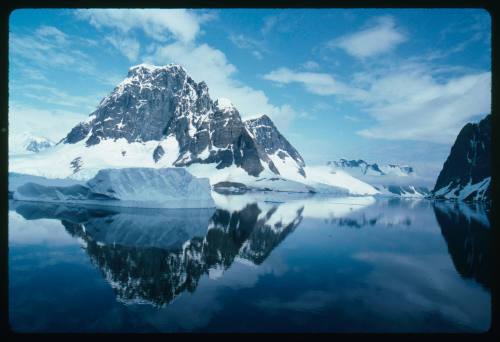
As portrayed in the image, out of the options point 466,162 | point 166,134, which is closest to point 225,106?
point 166,134

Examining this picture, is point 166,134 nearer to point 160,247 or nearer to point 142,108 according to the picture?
point 142,108

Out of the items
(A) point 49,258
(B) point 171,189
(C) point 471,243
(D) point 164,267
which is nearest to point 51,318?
(D) point 164,267

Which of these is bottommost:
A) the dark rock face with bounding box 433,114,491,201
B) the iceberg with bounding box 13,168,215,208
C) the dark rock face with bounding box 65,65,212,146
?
the iceberg with bounding box 13,168,215,208

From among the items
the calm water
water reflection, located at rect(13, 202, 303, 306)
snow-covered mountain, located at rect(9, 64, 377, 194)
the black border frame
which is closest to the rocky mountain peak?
snow-covered mountain, located at rect(9, 64, 377, 194)

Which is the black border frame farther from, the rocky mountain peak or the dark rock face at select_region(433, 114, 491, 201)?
the rocky mountain peak

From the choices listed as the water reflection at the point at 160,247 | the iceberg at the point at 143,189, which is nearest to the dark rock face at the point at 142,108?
the iceberg at the point at 143,189
